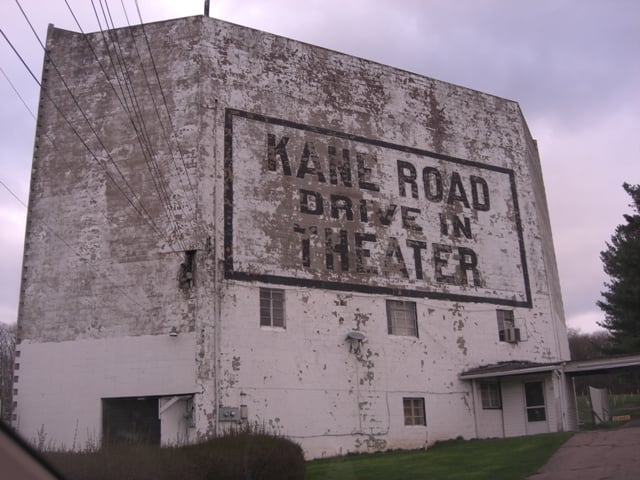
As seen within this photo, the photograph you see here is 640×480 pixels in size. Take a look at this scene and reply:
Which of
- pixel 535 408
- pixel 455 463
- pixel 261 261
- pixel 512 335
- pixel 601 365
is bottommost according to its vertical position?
pixel 455 463

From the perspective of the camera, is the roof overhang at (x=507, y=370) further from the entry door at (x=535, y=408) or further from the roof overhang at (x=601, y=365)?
the entry door at (x=535, y=408)

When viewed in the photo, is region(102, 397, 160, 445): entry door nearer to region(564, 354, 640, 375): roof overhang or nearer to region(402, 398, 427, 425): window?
region(402, 398, 427, 425): window

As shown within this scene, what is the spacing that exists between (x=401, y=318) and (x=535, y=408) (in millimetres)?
6189

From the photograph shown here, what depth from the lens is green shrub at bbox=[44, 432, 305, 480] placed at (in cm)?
1097

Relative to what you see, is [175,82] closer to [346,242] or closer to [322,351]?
[346,242]

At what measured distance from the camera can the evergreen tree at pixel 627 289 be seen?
4159cm

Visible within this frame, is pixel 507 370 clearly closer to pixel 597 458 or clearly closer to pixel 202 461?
pixel 597 458

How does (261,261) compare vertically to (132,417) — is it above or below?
above

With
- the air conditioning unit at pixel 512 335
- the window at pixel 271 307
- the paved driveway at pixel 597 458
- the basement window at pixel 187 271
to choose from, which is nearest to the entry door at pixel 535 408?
the air conditioning unit at pixel 512 335

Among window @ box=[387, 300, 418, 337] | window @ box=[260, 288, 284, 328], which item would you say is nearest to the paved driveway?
window @ box=[387, 300, 418, 337]

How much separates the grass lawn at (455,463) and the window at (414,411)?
6.09 ft

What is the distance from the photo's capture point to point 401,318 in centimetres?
2664

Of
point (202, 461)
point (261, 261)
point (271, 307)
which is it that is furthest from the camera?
point (261, 261)

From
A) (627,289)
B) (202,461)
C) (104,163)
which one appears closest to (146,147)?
(104,163)
